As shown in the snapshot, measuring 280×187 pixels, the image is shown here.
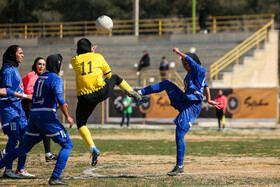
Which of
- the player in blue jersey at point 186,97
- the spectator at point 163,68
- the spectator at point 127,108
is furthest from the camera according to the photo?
the spectator at point 163,68

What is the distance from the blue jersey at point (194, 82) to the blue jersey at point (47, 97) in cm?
243

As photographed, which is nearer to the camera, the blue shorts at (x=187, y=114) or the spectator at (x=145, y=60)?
the blue shorts at (x=187, y=114)

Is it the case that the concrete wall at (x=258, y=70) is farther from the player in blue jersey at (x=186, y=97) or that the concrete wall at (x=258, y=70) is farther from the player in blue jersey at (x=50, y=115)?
the player in blue jersey at (x=50, y=115)

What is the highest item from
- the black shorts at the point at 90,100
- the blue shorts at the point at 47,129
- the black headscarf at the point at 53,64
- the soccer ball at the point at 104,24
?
the soccer ball at the point at 104,24

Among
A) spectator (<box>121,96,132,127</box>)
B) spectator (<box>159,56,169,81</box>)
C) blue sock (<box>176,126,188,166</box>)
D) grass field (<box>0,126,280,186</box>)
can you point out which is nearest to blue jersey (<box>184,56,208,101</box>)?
blue sock (<box>176,126,188,166</box>)

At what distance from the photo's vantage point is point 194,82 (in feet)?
29.7

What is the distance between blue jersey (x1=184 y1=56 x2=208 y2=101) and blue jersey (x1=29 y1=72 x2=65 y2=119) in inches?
95.6

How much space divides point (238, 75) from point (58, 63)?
24.1 m

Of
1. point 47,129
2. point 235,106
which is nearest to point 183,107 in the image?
point 47,129

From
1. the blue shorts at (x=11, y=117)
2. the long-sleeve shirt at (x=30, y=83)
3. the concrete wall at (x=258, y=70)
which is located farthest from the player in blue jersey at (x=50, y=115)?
the concrete wall at (x=258, y=70)

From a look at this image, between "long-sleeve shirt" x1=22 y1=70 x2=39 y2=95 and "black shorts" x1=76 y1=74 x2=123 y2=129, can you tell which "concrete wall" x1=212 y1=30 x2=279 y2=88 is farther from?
"black shorts" x1=76 y1=74 x2=123 y2=129

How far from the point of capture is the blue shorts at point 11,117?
8.80 metres

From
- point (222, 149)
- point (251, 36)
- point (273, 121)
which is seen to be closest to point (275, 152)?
point (222, 149)

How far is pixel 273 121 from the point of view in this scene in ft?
88.1
